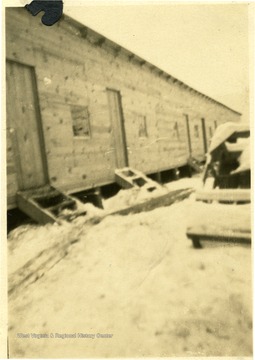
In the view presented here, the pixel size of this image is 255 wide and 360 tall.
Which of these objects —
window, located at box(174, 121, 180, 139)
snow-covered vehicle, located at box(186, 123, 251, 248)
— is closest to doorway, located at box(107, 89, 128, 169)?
window, located at box(174, 121, 180, 139)

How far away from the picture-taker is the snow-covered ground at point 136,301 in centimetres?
300

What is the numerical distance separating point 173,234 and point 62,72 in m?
2.96

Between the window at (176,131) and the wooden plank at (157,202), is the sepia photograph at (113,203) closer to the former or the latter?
the wooden plank at (157,202)

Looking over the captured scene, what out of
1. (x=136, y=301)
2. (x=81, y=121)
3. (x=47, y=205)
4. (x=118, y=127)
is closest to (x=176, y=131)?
(x=118, y=127)

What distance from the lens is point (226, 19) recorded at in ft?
13.2

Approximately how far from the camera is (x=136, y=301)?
3.21 metres

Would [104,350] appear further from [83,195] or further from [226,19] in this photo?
[226,19]

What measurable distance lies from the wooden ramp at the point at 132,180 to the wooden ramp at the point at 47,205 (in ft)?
4.44

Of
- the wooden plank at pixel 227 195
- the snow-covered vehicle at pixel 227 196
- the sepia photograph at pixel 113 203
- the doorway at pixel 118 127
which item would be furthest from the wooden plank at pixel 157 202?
the wooden plank at pixel 227 195

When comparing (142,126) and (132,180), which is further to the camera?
(142,126)

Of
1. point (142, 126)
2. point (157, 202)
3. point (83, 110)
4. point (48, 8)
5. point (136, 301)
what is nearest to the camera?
point (136, 301)

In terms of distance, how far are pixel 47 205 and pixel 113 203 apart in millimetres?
1361

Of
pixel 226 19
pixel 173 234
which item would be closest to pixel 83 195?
pixel 173 234

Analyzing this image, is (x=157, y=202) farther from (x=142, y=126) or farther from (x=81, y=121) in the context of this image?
(x=81, y=121)
